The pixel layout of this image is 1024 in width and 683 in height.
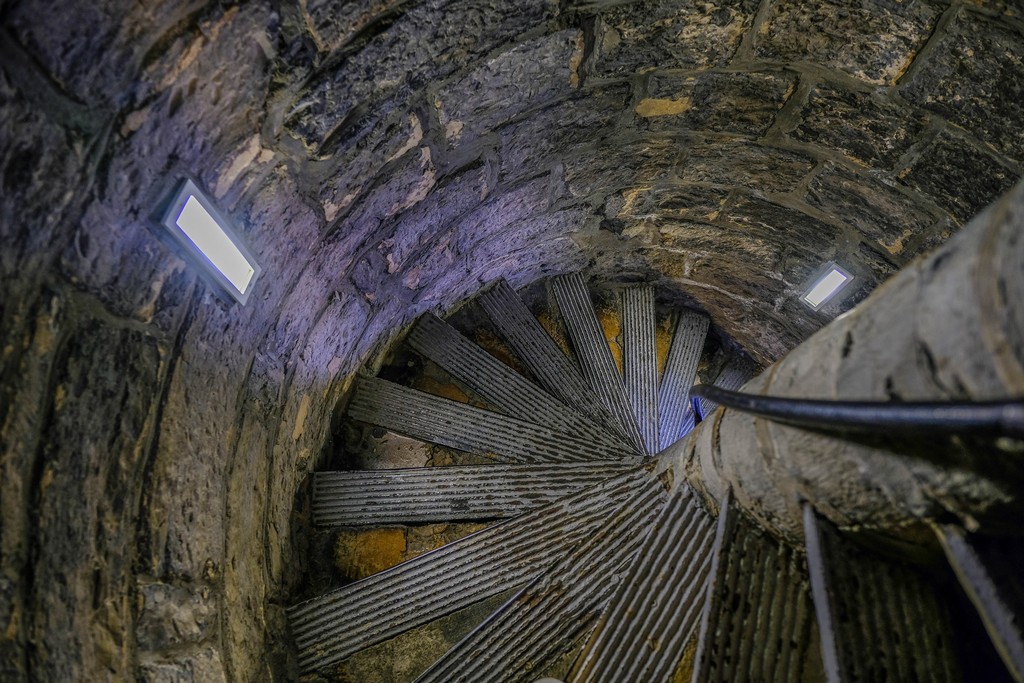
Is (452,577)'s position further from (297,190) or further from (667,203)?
(667,203)

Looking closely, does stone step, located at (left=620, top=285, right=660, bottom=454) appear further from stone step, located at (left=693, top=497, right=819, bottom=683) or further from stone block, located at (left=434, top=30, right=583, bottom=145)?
stone block, located at (left=434, top=30, right=583, bottom=145)

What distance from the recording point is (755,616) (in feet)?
4.09

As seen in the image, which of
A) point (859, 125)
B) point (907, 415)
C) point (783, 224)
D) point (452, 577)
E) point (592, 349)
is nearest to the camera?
point (907, 415)

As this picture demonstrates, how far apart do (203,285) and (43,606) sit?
0.69 m

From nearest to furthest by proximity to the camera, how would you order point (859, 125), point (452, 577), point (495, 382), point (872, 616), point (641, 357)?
point (872, 616)
point (859, 125)
point (452, 577)
point (495, 382)
point (641, 357)

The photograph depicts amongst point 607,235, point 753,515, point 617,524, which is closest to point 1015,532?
point 753,515

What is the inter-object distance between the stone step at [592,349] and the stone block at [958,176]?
150cm

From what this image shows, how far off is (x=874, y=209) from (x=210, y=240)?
2.21m

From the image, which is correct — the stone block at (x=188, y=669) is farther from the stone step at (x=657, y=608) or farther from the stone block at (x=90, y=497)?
the stone step at (x=657, y=608)

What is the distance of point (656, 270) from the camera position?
3.40 metres

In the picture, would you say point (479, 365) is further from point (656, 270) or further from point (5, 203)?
point (5, 203)

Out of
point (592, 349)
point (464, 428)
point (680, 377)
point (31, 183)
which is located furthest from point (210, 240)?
point (680, 377)

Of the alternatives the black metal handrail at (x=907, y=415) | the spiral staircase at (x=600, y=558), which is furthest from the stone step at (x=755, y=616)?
the black metal handrail at (x=907, y=415)

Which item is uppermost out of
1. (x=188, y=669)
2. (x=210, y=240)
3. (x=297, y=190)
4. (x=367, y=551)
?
(x=297, y=190)
